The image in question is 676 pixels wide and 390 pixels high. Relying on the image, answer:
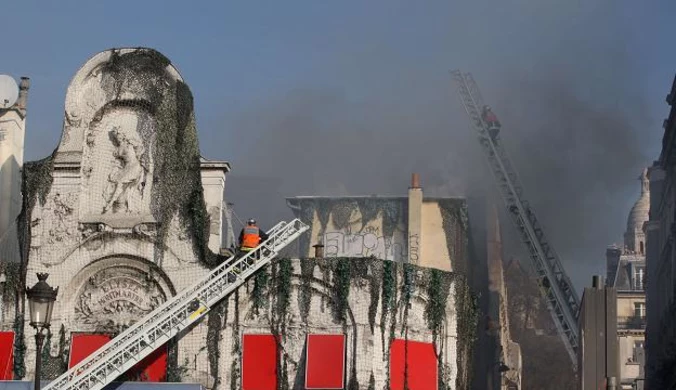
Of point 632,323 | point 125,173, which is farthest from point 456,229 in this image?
point 632,323

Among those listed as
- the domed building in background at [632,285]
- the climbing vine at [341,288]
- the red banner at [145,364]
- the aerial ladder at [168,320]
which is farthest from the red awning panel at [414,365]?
the domed building in background at [632,285]

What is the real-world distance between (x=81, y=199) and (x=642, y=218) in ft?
412

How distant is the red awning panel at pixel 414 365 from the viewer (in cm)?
4691

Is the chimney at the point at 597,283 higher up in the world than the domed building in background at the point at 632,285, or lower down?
lower down

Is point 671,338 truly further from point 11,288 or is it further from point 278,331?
point 11,288

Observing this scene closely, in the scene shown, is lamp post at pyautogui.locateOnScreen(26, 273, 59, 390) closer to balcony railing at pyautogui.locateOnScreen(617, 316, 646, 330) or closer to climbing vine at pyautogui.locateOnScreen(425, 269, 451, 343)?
climbing vine at pyautogui.locateOnScreen(425, 269, 451, 343)

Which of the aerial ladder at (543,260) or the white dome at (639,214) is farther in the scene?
the white dome at (639,214)

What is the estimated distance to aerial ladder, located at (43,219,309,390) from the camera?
43438mm

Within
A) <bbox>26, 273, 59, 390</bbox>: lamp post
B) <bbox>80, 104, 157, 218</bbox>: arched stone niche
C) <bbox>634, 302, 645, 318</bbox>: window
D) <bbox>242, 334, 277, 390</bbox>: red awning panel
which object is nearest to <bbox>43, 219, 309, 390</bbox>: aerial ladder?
<bbox>242, 334, 277, 390</bbox>: red awning panel

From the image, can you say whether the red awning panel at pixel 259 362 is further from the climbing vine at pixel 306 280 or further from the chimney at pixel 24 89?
the chimney at pixel 24 89

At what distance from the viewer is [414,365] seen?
47.6m

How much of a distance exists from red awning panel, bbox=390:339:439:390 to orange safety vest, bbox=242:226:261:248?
6.05 meters

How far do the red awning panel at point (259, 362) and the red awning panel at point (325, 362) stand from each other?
133 centimetres

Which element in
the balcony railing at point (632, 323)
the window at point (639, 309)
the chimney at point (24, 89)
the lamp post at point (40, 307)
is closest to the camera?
the lamp post at point (40, 307)
